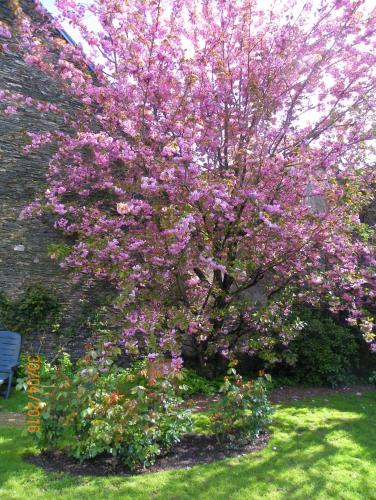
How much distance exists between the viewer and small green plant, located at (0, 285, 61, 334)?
25.1ft

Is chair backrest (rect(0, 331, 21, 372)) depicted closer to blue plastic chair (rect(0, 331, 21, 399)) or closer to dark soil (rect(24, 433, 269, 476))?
blue plastic chair (rect(0, 331, 21, 399))

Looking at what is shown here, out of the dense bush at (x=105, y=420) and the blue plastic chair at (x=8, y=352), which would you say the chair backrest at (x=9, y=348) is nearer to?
the blue plastic chair at (x=8, y=352)

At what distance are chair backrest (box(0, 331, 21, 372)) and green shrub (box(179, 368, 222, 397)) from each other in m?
2.68

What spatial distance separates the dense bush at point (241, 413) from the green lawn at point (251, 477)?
269mm

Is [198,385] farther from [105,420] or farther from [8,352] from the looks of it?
[105,420]

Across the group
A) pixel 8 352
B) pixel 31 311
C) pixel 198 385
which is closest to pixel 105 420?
pixel 198 385

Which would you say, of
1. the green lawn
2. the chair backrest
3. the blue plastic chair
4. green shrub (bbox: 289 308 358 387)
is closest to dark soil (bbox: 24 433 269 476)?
the green lawn

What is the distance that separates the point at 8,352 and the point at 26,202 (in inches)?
106

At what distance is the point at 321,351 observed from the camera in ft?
26.9

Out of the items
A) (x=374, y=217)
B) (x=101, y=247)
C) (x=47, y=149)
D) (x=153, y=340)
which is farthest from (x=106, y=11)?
(x=374, y=217)

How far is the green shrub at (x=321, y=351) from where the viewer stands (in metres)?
8.17

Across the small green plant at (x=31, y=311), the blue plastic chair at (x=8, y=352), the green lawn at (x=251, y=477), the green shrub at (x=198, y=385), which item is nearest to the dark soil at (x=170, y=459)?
the green lawn at (x=251, y=477)

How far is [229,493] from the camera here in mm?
3594

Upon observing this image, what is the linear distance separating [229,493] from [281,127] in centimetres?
529
